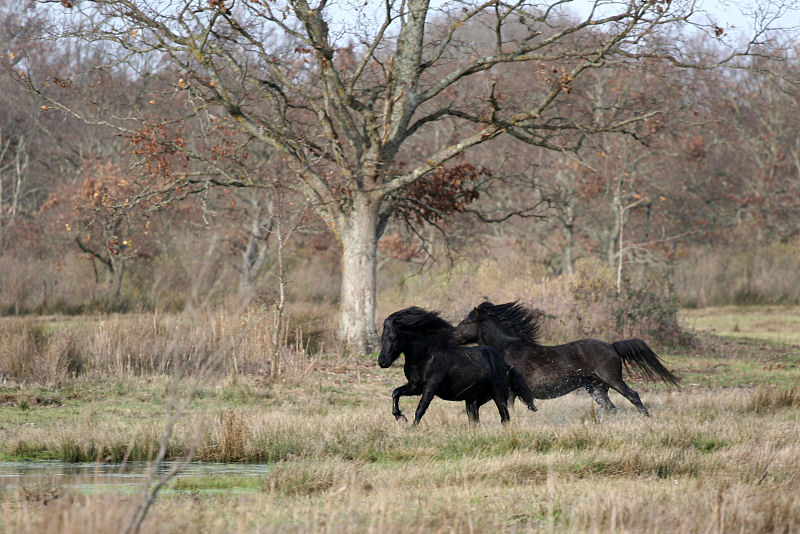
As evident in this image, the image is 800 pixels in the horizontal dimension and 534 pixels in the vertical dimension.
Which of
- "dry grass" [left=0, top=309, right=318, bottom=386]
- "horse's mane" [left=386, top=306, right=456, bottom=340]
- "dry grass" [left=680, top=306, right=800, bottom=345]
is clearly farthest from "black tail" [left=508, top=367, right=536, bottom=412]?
"dry grass" [left=680, top=306, right=800, bottom=345]

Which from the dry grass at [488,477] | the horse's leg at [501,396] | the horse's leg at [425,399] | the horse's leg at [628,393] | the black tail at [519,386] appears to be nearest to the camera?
the dry grass at [488,477]

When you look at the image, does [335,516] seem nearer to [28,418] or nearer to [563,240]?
[28,418]

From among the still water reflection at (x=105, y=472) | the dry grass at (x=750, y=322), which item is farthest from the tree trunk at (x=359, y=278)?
the still water reflection at (x=105, y=472)

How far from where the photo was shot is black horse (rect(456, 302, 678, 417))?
1209cm

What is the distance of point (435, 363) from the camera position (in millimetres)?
10445

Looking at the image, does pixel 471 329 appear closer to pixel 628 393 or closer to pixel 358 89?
pixel 628 393

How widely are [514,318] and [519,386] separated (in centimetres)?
146

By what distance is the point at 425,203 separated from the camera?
72.4 feet

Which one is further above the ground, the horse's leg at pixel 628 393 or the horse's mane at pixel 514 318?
the horse's mane at pixel 514 318

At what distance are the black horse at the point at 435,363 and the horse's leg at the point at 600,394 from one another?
2.05 meters

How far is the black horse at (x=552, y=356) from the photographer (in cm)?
1209

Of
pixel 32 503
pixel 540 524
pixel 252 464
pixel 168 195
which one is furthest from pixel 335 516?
pixel 168 195

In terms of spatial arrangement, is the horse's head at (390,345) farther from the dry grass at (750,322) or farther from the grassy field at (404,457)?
the dry grass at (750,322)

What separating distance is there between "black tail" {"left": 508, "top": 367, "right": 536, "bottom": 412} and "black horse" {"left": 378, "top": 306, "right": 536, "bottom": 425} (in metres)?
0.47
